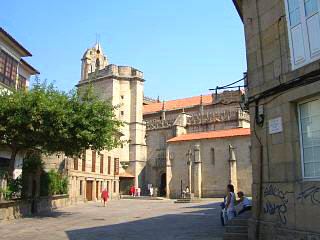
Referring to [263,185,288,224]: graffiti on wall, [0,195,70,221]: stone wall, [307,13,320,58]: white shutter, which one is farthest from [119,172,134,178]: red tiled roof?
[307,13,320,58]: white shutter

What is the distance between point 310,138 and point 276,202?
189cm

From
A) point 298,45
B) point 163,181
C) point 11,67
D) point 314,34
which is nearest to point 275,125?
point 298,45

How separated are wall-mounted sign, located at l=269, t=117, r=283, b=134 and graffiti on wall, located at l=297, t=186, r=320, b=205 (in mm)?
Answer: 1709

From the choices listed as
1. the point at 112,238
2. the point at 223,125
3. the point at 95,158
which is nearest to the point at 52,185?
the point at 95,158

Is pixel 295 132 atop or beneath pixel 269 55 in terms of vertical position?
beneath

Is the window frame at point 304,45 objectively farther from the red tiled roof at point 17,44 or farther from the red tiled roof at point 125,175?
the red tiled roof at point 125,175

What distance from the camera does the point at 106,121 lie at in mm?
20312

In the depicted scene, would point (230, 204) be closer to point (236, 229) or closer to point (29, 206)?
point (236, 229)

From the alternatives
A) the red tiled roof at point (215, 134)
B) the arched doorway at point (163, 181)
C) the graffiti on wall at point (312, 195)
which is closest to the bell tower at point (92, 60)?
the arched doorway at point (163, 181)

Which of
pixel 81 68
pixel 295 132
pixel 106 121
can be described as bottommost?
pixel 295 132

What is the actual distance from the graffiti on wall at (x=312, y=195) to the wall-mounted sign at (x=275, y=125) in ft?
5.61

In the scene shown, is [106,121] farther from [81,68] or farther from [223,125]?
[81,68]

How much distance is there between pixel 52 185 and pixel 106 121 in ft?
29.7

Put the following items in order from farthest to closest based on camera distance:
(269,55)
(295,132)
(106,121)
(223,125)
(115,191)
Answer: (223,125), (115,191), (106,121), (269,55), (295,132)
